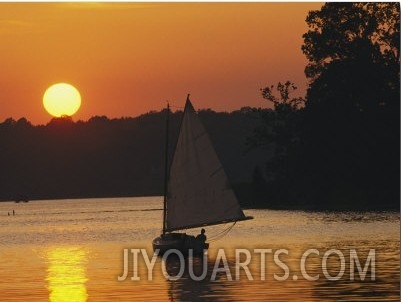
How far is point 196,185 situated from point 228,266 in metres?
8.87

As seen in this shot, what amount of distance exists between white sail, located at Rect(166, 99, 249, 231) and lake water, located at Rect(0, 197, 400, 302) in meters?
2.87

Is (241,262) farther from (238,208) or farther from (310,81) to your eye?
(310,81)

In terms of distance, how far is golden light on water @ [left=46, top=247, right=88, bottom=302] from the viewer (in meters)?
60.6

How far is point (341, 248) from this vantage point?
295ft

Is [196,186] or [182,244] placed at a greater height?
[196,186]

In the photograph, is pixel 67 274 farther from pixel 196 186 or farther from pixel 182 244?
pixel 196 186

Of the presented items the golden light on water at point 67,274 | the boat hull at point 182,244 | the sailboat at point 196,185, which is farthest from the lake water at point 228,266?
the sailboat at point 196,185

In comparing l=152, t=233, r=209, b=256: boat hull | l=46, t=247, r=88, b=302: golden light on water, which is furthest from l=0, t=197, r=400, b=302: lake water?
l=152, t=233, r=209, b=256: boat hull

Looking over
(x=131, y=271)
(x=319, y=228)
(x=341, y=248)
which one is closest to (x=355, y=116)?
(x=319, y=228)

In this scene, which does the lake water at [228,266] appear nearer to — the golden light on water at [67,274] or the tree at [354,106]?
the golden light on water at [67,274]

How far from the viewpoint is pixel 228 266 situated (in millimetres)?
75125

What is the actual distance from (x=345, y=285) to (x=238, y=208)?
72.4 ft

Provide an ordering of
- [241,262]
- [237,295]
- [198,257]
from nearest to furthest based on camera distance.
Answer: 1. [237,295]
2. [241,262]
3. [198,257]

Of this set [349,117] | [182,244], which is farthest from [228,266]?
[349,117]
